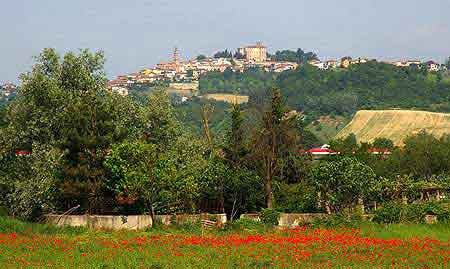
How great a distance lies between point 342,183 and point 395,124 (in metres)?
116

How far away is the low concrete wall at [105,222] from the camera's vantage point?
124ft

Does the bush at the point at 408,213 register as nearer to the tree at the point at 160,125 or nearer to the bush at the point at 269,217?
the bush at the point at 269,217

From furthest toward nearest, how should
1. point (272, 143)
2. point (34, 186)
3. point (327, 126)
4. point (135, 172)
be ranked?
point (327, 126)
point (272, 143)
point (34, 186)
point (135, 172)

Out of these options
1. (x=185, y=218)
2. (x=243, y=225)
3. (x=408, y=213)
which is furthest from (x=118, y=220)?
(x=408, y=213)

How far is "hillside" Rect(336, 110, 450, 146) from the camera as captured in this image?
14488 cm

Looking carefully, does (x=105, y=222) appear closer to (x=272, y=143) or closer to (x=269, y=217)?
(x=269, y=217)

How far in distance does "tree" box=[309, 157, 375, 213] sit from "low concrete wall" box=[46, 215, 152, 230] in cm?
996

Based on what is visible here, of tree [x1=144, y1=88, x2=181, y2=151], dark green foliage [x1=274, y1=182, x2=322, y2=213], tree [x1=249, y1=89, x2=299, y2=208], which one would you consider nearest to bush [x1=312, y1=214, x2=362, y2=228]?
dark green foliage [x1=274, y1=182, x2=322, y2=213]

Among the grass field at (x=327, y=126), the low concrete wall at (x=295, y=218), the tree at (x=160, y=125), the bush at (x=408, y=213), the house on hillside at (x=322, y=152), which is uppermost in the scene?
the tree at (x=160, y=125)

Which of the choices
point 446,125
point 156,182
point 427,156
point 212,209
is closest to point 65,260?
point 156,182

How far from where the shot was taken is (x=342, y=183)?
4084 centimetres

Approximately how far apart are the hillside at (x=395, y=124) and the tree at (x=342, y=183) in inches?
3978

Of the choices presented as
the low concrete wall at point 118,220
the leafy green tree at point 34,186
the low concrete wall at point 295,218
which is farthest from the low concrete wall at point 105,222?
the low concrete wall at point 295,218

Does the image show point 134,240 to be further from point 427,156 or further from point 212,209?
point 427,156
